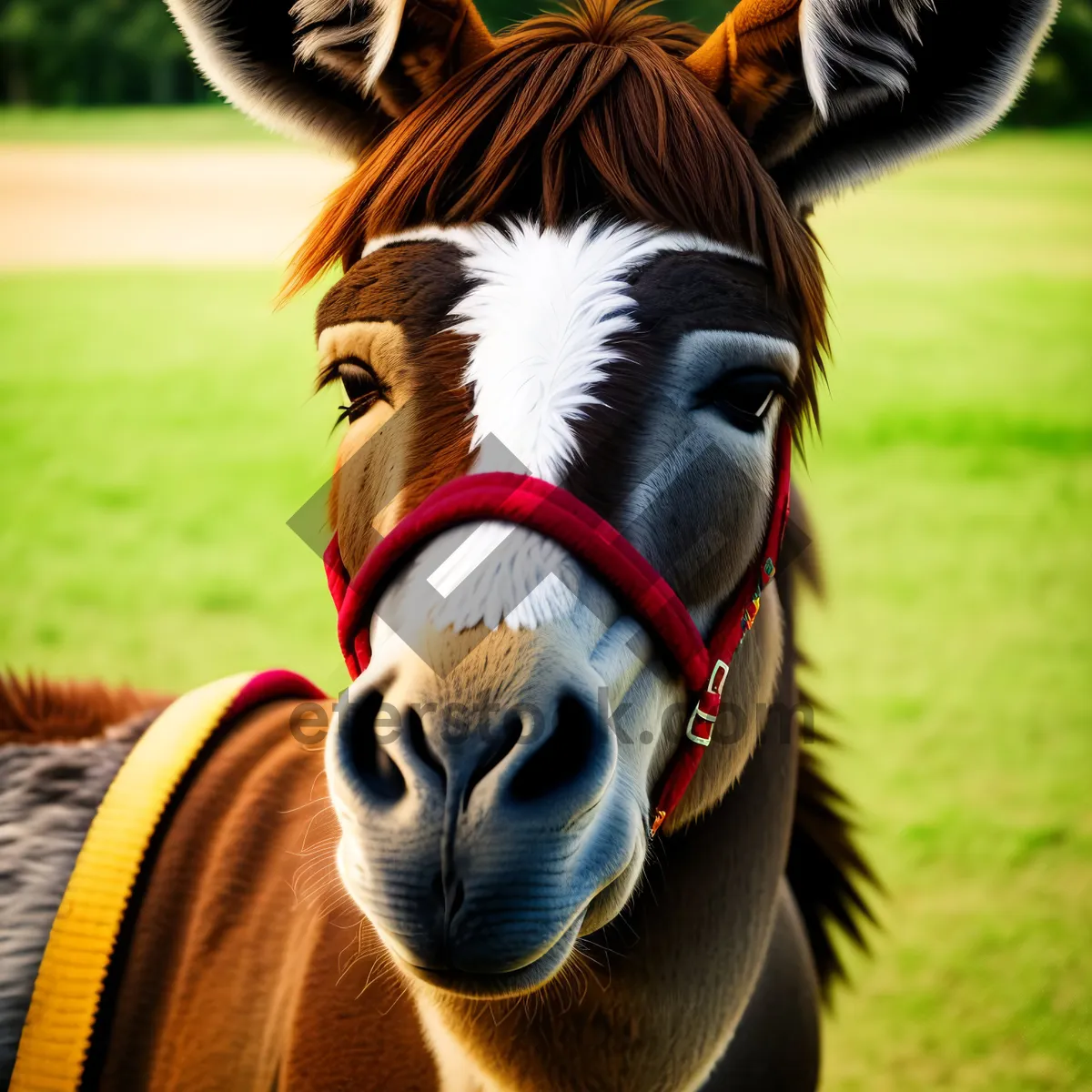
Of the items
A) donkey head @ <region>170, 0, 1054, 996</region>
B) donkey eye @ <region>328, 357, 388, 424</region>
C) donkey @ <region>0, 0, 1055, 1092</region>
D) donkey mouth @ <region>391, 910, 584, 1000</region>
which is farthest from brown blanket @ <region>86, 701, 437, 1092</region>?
donkey eye @ <region>328, 357, 388, 424</region>

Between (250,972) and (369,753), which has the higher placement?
(369,753)

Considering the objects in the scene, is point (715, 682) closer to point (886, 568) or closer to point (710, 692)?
point (710, 692)

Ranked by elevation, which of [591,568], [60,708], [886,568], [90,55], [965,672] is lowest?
[90,55]

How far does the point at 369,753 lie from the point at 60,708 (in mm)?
1304

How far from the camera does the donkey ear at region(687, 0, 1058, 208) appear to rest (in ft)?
5.05

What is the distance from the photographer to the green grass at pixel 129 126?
107 ft

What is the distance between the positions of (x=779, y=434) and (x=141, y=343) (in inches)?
527

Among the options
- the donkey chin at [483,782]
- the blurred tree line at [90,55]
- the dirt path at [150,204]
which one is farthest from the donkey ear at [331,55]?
the blurred tree line at [90,55]

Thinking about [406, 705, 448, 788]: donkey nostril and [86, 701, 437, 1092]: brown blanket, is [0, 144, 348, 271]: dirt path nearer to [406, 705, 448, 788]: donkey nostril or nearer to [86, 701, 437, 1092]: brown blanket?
[86, 701, 437, 1092]: brown blanket

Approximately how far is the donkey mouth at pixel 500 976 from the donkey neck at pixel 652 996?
297mm

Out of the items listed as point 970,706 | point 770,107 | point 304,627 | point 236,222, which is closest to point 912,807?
point 970,706

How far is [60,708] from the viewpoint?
223 cm

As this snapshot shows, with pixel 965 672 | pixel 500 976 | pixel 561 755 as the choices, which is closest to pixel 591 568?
pixel 561 755

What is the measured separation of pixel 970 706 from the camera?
6.20 m
